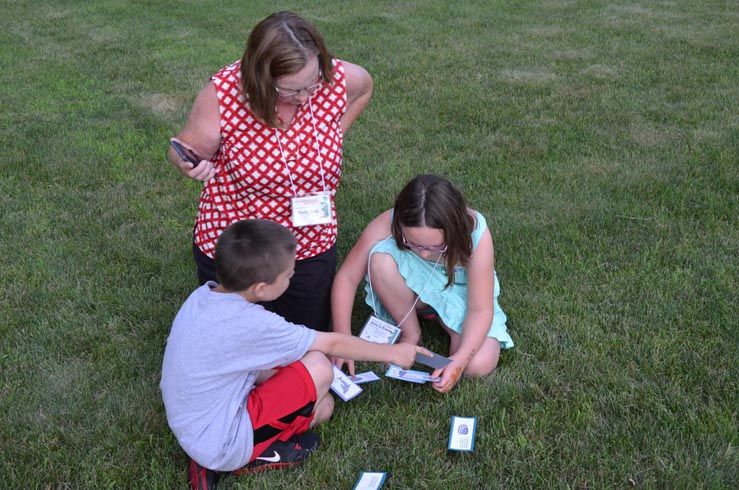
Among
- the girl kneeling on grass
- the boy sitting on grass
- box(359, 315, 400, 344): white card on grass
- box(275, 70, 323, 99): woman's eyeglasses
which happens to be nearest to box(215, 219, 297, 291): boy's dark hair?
the boy sitting on grass

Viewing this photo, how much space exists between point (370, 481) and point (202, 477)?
629 millimetres

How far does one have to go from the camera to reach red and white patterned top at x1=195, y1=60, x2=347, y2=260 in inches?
124

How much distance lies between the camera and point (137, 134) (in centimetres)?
671

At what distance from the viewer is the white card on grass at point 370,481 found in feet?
9.16

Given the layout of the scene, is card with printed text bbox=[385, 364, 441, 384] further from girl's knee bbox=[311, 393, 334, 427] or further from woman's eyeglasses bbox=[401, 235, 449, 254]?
woman's eyeglasses bbox=[401, 235, 449, 254]

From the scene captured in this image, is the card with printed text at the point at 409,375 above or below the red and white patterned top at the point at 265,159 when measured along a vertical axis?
below

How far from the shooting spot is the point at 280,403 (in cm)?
285

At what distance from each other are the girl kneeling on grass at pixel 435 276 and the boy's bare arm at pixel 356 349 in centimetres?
33

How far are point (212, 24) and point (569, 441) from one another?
369 inches

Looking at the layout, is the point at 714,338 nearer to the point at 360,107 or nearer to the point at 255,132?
the point at 360,107

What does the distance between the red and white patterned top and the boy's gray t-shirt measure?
72 cm

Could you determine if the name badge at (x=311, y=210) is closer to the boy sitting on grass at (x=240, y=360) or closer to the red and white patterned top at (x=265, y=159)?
the red and white patterned top at (x=265, y=159)

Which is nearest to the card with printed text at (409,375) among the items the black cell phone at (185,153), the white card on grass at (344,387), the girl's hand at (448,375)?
the girl's hand at (448,375)

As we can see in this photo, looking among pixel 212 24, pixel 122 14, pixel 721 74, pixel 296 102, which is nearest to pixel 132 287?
pixel 296 102
